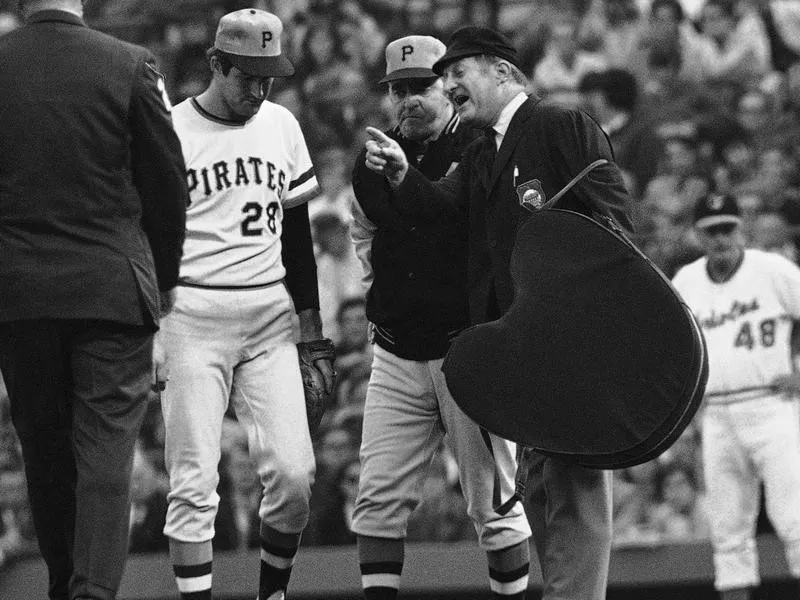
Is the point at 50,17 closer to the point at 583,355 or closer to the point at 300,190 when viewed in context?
the point at 300,190

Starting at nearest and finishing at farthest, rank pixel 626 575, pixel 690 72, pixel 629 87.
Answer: pixel 626 575
pixel 629 87
pixel 690 72

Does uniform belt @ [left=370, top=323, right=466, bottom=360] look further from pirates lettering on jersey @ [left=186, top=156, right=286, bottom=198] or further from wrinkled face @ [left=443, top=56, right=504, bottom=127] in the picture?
wrinkled face @ [left=443, top=56, right=504, bottom=127]

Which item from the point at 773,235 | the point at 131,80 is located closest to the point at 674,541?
the point at 773,235

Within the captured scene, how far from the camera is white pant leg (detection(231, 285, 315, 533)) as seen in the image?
607 centimetres

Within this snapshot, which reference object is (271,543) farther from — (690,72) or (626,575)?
(690,72)

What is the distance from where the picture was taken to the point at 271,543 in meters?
6.17

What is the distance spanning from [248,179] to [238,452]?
13.2ft

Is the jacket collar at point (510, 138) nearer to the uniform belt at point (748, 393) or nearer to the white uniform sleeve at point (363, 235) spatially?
the white uniform sleeve at point (363, 235)

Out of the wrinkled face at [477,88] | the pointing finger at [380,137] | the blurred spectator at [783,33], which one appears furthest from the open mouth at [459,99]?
the blurred spectator at [783,33]

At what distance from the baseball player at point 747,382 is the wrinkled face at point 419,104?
3052mm

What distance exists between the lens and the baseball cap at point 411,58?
6434mm

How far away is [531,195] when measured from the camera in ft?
18.2

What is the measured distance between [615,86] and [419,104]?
5.40 m

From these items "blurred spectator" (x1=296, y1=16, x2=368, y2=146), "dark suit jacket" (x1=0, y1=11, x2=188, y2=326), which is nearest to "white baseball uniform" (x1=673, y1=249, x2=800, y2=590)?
"blurred spectator" (x1=296, y1=16, x2=368, y2=146)
